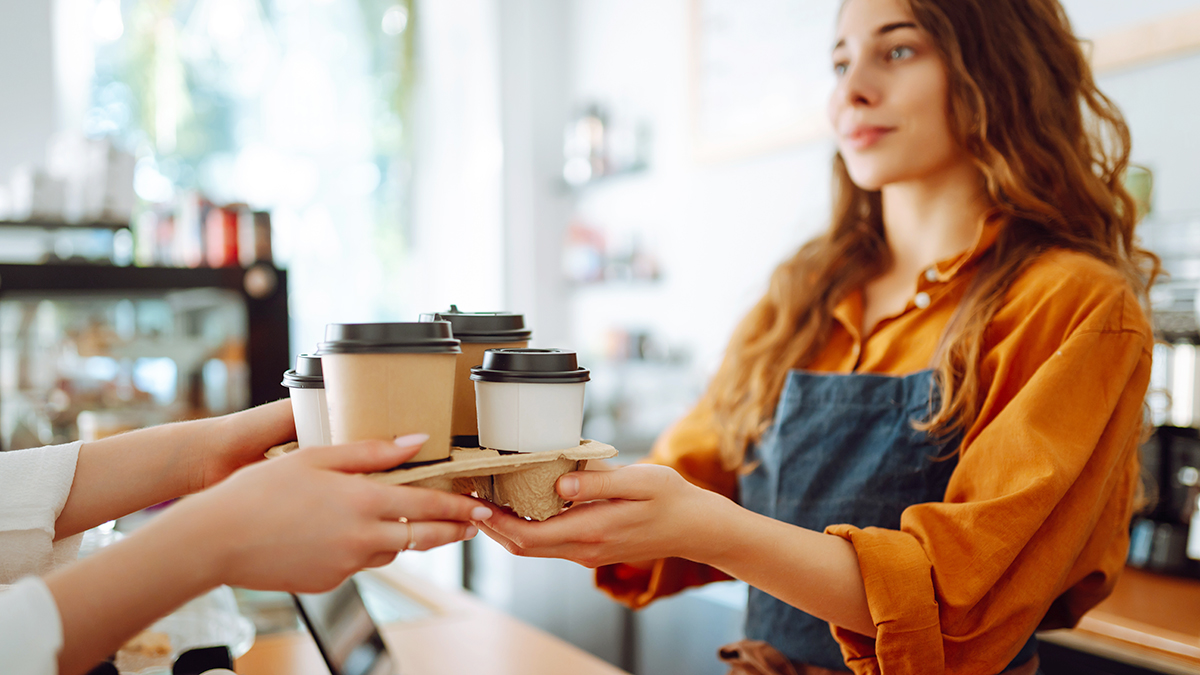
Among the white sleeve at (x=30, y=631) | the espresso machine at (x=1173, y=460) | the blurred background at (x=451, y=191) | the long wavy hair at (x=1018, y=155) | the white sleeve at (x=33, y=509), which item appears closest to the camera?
the white sleeve at (x=30, y=631)

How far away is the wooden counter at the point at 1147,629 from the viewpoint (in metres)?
1.08

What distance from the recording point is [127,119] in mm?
3285

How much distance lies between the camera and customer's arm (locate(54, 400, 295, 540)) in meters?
0.78

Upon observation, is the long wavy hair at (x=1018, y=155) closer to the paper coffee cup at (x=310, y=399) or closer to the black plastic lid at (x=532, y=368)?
the black plastic lid at (x=532, y=368)

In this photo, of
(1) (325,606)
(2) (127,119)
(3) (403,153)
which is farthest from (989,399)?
(2) (127,119)

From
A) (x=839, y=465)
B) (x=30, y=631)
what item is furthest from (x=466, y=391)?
(x=839, y=465)

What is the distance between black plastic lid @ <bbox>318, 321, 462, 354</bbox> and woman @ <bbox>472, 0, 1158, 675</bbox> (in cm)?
17

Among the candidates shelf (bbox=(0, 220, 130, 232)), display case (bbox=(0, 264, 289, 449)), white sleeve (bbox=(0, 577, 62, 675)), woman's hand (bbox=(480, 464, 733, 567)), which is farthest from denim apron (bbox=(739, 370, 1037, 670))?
shelf (bbox=(0, 220, 130, 232))

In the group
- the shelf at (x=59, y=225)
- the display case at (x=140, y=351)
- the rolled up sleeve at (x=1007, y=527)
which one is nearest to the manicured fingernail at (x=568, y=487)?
the rolled up sleeve at (x=1007, y=527)

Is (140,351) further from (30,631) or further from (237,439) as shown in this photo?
(30,631)

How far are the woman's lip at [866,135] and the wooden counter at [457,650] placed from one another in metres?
0.82

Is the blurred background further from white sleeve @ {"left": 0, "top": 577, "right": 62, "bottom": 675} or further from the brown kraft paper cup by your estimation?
white sleeve @ {"left": 0, "top": 577, "right": 62, "bottom": 675}

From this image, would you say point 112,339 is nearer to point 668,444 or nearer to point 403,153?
point 668,444

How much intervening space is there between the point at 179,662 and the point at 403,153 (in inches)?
129
